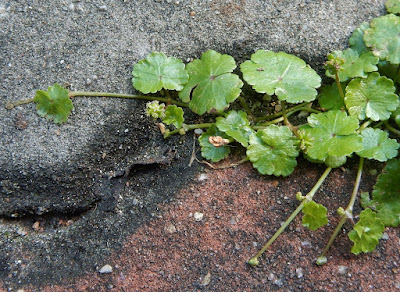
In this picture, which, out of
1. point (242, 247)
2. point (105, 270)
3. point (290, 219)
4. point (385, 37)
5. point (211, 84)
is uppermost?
point (385, 37)

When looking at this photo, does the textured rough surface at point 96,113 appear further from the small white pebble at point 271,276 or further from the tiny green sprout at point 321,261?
the tiny green sprout at point 321,261

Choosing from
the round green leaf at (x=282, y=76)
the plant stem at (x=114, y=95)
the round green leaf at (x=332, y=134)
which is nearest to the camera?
the round green leaf at (x=332, y=134)

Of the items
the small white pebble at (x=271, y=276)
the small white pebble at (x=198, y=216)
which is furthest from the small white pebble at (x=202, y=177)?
the small white pebble at (x=271, y=276)

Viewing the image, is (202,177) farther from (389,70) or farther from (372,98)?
(389,70)

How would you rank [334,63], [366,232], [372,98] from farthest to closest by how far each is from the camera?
[372,98], [334,63], [366,232]

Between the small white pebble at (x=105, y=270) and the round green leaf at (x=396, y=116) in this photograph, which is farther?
the round green leaf at (x=396, y=116)

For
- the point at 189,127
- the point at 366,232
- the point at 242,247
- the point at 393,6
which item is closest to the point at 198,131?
the point at 189,127
